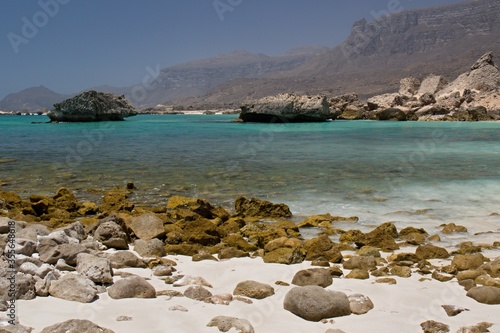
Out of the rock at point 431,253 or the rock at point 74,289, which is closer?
the rock at point 74,289

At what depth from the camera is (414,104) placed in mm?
73250

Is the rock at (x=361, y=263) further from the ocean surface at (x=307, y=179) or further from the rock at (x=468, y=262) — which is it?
the ocean surface at (x=307, y=179)

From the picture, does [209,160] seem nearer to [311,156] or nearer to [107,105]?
[311,156]

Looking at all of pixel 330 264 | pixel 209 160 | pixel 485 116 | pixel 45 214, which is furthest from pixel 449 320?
pixel 485 116

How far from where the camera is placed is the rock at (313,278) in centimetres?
527

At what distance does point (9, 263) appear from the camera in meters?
4.77

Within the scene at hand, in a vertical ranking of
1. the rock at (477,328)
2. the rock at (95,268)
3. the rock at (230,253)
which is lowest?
the rock at (230,253)

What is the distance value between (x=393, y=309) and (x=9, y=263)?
390 cm

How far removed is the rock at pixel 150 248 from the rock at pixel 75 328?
2.71m

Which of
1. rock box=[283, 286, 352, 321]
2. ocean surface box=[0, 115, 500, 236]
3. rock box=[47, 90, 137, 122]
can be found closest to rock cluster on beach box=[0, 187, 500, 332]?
rock box=[283, 286, 352, 321]

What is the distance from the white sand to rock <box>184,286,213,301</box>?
99 mm

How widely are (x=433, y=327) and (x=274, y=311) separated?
1451mm

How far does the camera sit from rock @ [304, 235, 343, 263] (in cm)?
635

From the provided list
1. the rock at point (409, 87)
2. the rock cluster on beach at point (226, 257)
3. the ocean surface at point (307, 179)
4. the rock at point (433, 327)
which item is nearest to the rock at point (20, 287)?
the rock cluster on beach at point (226, 257)
